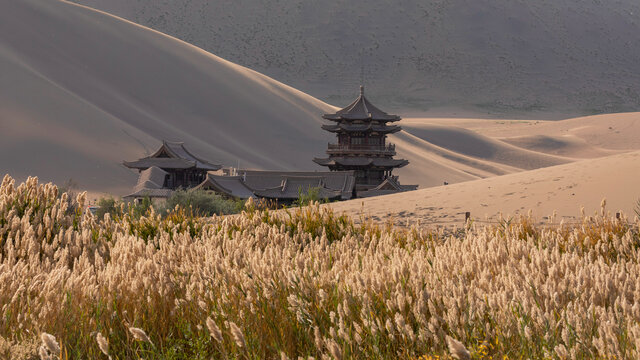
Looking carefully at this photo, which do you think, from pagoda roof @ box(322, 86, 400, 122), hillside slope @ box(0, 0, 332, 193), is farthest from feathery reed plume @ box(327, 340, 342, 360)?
hillside slope @ box(0, 0, 332, 193)

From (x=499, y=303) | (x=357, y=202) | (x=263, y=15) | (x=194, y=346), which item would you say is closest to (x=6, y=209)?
(x=194, y=346)

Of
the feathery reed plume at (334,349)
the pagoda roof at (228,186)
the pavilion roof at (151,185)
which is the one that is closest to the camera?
the feathery reed plume at (334,349)

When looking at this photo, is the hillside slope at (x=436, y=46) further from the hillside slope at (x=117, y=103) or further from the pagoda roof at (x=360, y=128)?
the pagoda roof at (x=360, y=128)

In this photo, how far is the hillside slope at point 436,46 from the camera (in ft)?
484

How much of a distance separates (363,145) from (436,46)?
120730 mm

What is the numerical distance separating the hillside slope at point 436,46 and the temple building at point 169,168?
3540 inches

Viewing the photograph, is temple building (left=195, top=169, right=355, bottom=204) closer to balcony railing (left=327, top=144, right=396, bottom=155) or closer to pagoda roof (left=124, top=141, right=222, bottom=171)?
balcony railing (left=327, top=144, right=396, bottom=155)

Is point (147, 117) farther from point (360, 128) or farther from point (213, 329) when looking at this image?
point (213, 329)

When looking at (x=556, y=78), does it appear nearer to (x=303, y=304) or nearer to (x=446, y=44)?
(x=446, y=44)

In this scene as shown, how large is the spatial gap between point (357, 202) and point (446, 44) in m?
156

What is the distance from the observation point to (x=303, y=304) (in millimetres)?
4324

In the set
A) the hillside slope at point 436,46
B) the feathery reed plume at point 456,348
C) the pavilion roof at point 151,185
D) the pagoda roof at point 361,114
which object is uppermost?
the hillside slope at point 436,46

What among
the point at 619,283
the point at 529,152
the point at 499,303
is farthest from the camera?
the point at 529,152

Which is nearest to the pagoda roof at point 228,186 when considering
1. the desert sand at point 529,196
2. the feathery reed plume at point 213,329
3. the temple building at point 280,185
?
the temple building at point 280,185
